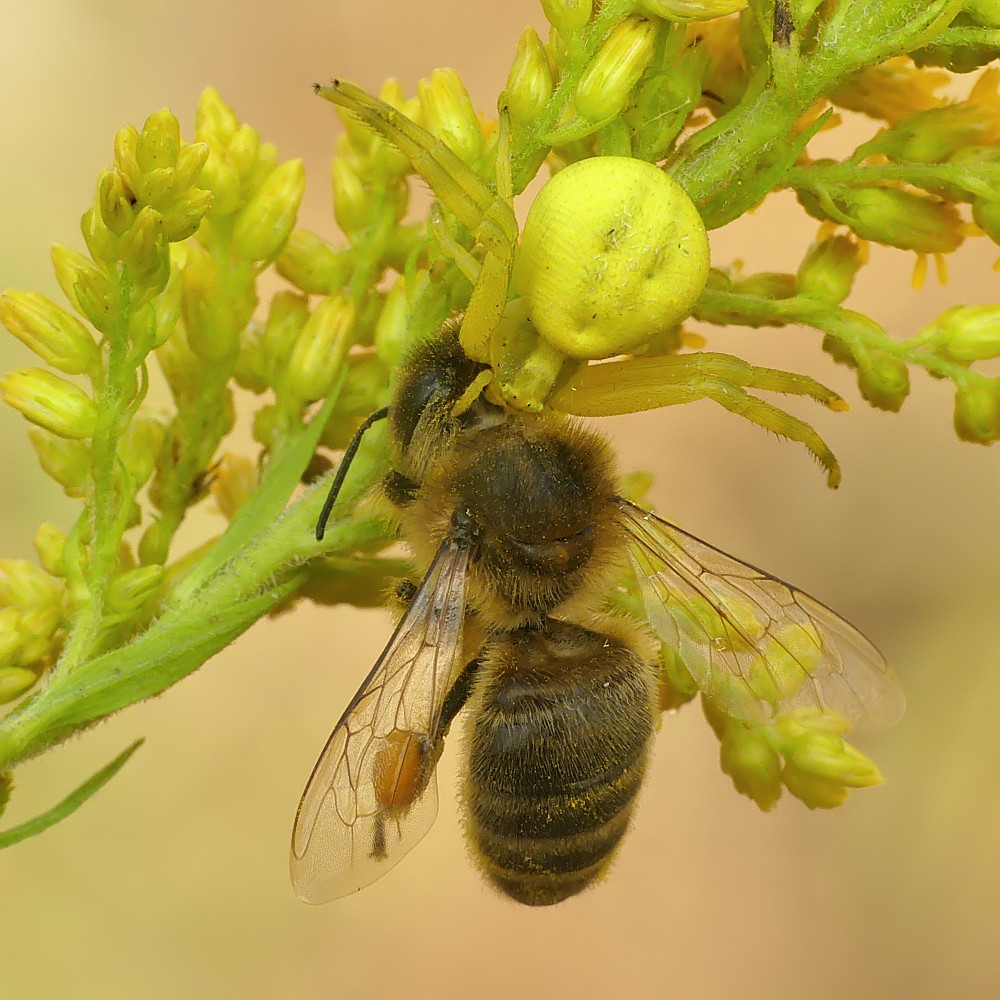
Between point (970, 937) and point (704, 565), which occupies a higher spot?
point (704, 565)

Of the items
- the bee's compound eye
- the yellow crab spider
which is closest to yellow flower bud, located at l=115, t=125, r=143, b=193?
the yellow crab spider

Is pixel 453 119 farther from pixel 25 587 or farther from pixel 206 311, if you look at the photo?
pixel 25 587

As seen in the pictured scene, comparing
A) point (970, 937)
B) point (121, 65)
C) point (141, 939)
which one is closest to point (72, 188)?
point (121, 65)

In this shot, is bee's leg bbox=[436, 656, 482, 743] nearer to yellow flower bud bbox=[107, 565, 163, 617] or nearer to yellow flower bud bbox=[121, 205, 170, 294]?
yellow flower bud bbox=[107, 565, 163, 617]

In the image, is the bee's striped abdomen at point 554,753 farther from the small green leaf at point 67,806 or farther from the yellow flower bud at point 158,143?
the yellow flower bud at point 158,143

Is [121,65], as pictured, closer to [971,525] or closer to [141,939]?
[141,939]
